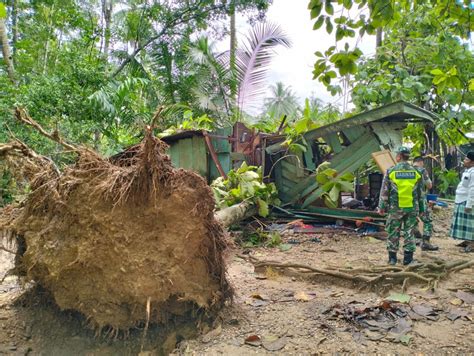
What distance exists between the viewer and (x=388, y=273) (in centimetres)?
420

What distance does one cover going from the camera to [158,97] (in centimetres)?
1380

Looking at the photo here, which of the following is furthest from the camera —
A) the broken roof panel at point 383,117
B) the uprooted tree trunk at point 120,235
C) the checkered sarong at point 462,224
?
the broken roof panel at point 383,117

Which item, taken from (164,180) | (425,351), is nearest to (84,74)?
(164,180)

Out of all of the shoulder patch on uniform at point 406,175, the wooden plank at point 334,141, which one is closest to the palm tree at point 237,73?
the wooden plank at point 334,141

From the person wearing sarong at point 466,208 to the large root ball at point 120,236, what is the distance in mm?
4480

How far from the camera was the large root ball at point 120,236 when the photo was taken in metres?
3.14

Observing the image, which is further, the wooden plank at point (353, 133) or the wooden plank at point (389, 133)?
the wooden plank at point (353, 133)

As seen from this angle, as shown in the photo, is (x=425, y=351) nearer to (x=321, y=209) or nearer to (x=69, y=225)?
(x=69, y=225)

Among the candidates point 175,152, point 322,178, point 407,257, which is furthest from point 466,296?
point 175,152

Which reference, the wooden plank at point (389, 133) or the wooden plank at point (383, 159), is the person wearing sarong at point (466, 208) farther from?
the wooden plank at point (389, 133)

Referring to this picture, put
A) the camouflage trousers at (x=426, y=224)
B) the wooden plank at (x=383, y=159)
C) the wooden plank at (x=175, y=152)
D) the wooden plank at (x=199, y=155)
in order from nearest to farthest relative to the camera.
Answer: the camouflage trousers at (x=426, y=224) < the wooden plank at (x=383, y=159) < the wooden plank at (x=199, y=155) < the wooden plank at (x=175, y=152)

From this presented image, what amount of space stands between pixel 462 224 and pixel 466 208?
0.42 m

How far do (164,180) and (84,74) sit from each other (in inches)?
286

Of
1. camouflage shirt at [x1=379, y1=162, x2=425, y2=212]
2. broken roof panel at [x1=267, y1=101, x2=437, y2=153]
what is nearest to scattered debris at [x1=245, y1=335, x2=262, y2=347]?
camouflage shirt at [x1=379, y1=162, x2=425, y2=212]
